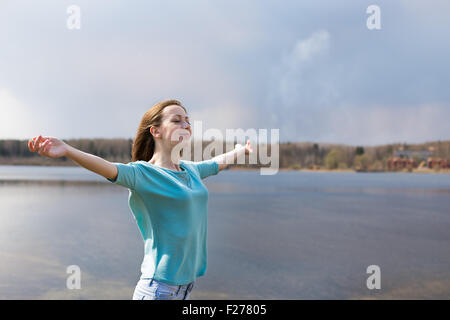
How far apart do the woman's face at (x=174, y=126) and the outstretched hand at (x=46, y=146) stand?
690mm

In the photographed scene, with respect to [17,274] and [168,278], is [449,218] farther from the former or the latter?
[168,278]

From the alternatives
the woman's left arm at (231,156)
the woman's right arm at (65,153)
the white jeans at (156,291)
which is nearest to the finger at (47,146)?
the woman's right arm at (65,153)

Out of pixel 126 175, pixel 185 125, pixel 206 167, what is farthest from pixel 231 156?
pixel 126 175

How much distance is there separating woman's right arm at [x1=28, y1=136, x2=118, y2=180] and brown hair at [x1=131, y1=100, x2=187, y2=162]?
504mm

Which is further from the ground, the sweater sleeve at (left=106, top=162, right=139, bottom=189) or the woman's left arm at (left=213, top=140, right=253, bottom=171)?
the woman's left arm at (left=213, top=140, right=253, bottom=171)

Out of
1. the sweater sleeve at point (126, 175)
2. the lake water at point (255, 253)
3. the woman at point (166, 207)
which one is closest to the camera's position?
the sweater sleeve at point (126, 175)

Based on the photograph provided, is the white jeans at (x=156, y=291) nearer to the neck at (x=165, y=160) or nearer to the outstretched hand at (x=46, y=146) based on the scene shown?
the neck at (x=165, y=160)

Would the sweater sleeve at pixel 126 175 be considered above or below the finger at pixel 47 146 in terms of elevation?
below

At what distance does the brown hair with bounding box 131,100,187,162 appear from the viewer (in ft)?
8.43

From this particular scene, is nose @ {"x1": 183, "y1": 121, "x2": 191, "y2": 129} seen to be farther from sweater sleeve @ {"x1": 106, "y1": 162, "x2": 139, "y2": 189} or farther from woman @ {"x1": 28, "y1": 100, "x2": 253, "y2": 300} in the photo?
sweater sleeve @ {"x1": 106, "y1": 162, "x2": 139, "y2": 189}

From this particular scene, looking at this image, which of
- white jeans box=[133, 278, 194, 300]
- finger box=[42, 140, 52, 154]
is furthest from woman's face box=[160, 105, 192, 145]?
white jeans box=[133, 278, 194, 300]

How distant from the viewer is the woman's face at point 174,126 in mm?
2521
